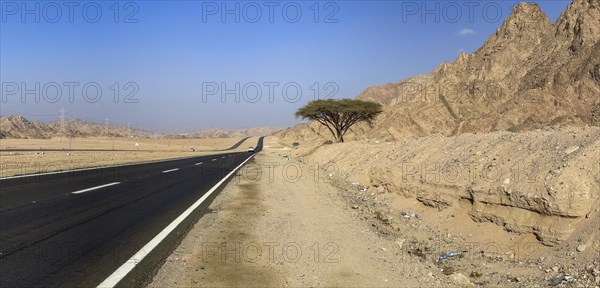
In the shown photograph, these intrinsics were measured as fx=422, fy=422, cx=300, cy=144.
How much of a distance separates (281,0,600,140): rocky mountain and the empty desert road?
32.4 meters

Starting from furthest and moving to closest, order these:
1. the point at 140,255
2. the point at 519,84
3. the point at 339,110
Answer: the point at 339,110 < the point at 519,84 < the point at 140,255

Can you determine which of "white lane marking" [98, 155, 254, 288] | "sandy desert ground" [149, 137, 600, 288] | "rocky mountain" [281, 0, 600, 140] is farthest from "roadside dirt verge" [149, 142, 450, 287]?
"rocky mountain" [281, 0, 600, 140]

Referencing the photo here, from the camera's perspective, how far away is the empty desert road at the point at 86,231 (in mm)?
5113

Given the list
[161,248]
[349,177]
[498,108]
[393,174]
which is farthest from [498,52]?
[161,248]

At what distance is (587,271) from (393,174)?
807 centimetres

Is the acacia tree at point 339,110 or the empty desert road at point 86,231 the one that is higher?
the acacia tree at point 339,110

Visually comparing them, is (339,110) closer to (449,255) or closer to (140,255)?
(449,255)

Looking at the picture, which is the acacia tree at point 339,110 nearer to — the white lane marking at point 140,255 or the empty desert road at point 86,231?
the empty desert road at point 86,231

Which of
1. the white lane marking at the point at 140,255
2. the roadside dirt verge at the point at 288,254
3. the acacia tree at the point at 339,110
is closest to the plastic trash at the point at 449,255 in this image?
the roadside dirt verge at the point at 288,254

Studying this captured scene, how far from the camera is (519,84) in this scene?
4688 centimetres

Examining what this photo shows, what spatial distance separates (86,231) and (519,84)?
49.2 meters

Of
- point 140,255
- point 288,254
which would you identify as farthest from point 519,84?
point 140,255

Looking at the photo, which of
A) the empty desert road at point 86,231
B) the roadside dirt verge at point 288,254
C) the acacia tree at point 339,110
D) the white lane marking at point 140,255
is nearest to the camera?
the white lane marking at point 140,255

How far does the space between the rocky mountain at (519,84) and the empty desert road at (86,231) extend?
106 ft
